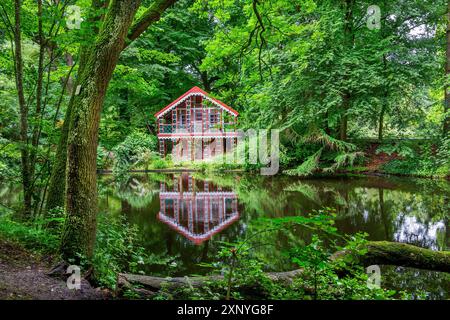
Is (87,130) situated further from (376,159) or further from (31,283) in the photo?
(376,159)

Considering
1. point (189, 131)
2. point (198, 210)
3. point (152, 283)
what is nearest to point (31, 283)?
point (152, 283)

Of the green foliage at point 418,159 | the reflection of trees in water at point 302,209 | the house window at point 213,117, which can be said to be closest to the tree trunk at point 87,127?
the reflection of trees in water at point 302,209

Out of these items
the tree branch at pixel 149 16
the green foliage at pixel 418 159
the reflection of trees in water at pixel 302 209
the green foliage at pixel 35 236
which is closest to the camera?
the tree branch at pixel 149 16

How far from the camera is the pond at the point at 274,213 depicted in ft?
18.3

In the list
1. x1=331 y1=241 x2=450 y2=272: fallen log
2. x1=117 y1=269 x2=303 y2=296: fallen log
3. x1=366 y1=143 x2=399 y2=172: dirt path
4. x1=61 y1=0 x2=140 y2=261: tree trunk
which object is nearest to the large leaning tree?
x1=61 y1=0 x2=140 y2=261: tree trunk

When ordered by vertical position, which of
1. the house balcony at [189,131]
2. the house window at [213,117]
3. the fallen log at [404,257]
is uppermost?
the house window at [213,117]

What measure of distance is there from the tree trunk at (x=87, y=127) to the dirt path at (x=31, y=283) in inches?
13.5

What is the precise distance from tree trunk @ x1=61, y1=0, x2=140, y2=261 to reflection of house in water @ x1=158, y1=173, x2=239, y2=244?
342 centimetres

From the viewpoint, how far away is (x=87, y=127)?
346cm

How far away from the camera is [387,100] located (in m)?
15.6

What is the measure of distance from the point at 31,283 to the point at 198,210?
22.3 ft

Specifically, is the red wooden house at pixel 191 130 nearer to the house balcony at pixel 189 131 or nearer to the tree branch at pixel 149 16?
the house balcony at pixel 189 131
